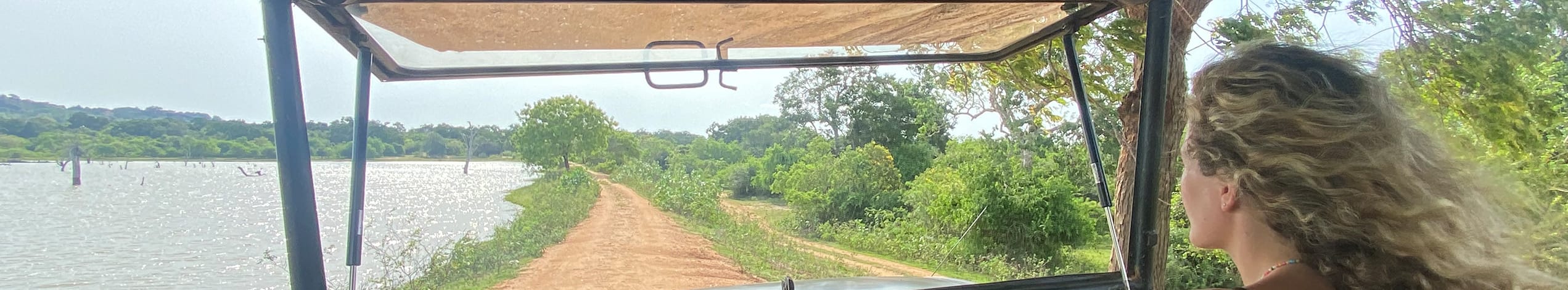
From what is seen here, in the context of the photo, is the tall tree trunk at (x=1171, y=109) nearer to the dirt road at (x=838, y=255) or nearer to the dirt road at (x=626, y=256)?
the dirt road at (x=838, y=255)

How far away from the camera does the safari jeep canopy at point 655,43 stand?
63 centimetres

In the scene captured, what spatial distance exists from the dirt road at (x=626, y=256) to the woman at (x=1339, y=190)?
5.56 m

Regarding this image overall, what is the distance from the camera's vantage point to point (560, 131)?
777cm

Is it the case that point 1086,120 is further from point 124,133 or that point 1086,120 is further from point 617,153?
point 617,153

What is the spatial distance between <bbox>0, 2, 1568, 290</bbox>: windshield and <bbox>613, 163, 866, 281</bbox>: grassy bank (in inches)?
1.2

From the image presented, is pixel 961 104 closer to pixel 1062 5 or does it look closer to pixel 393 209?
pixel 393 209

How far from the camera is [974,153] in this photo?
6.93 meters

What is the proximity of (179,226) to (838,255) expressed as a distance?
5.72 metres

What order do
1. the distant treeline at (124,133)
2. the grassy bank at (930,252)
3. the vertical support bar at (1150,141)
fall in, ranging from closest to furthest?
the vertical support bar at (1150,141) < the distant treeline at (124,133) < the grassy bank at (930,252)

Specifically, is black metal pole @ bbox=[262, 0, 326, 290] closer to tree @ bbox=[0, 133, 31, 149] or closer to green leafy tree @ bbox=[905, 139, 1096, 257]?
tree @ bbox=[0, 133, 31, 149]

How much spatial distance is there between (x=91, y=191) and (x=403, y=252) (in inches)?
87.6

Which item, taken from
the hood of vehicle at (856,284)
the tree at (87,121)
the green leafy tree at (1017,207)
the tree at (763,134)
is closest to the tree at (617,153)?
the tree at (763,134)

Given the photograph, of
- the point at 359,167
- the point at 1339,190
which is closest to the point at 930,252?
the point at 359,167

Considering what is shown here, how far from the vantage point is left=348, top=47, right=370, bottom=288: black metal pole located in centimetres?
84
